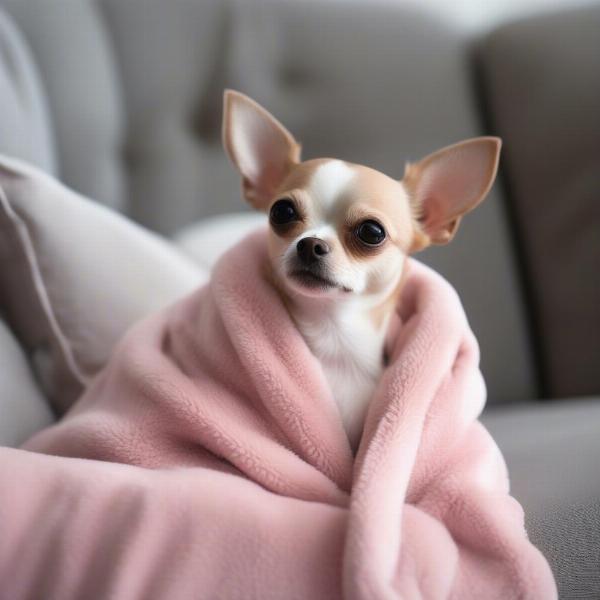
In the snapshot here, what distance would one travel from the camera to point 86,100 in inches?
52.0

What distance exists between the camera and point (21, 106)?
113 centimetres

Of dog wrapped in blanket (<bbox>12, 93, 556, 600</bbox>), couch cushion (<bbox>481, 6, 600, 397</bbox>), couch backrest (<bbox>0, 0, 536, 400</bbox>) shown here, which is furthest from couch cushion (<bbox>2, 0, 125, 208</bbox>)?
couch cushion (<bbox>481, 6, 600, 397</bbox>)

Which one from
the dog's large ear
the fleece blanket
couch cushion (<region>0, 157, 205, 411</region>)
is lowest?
the fleece blanket

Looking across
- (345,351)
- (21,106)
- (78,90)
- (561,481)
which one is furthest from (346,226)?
(78,90)

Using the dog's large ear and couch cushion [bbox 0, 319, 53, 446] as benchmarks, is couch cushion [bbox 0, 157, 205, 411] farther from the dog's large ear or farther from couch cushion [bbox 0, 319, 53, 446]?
the dog's large ear

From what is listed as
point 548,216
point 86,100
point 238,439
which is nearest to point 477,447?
point 238,439

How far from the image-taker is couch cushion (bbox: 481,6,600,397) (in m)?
1.27

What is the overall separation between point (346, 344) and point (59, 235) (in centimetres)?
45

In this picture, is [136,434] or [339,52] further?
[339,52]

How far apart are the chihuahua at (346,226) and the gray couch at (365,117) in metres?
0.41

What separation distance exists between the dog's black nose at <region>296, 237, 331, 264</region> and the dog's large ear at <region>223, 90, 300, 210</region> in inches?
6.7

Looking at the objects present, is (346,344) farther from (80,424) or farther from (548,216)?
(548,216)

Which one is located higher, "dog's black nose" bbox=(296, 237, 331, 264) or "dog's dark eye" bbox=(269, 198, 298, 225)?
"dog's dark eye" bbox=(269, 198, 298, 225)

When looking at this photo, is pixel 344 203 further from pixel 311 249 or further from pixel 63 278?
pixel 63 278
